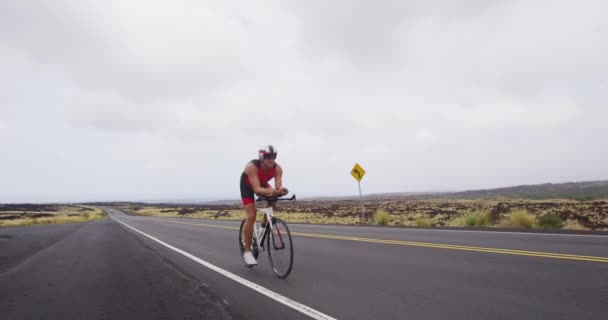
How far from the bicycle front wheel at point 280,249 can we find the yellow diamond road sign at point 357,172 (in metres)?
14.3

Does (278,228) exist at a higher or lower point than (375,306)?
higher

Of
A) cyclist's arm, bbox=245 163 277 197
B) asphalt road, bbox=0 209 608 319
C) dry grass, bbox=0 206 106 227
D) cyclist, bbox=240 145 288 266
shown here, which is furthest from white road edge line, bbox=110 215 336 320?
dry grass, bbox=0 206 106 227

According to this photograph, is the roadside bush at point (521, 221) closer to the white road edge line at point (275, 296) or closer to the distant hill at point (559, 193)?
the white road edge line at point (275, 296)

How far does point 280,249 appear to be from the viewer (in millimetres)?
5957

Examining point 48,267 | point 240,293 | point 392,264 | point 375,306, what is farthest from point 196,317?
point 48,267

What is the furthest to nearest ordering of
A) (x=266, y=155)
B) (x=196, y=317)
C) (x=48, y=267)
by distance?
(x=48, y=267)
(x=266, y=155)
(x=196, y=317)

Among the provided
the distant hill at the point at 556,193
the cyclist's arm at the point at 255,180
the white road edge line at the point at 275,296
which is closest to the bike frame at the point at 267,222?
the cyclist's arm at the point at 255,180

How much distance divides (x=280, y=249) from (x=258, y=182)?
3.75 feet

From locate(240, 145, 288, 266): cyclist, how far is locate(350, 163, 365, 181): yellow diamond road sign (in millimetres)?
14106

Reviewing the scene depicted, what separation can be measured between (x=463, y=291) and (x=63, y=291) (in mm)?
5453

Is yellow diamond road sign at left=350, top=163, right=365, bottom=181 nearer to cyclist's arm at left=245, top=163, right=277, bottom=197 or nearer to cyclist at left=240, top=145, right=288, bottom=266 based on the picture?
cyclist at left=240, top=145, right=288, bottom=266

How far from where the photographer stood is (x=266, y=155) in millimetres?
5723

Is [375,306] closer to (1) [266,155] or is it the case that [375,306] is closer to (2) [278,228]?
(2) [278,228]

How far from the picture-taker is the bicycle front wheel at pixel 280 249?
5750mm
